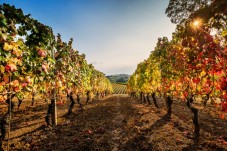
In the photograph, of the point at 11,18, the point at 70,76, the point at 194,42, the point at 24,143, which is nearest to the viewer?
the point at 194,42

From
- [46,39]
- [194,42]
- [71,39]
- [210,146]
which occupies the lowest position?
[210,146]

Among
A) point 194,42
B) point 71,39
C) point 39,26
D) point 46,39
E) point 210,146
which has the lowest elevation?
point 210,146

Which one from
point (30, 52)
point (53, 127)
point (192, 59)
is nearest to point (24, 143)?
point (53, 127)

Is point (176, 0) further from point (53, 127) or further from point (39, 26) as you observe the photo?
point (53, 127)

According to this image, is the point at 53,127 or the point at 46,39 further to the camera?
the point at 53,127

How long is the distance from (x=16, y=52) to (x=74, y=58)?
14.7 m

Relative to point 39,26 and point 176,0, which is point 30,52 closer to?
point 39,26

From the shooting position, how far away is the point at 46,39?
22.1ft

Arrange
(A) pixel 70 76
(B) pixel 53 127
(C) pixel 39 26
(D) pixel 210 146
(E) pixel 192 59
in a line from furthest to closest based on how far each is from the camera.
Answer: (A) pixel 70 76 < (B) pixel 53 127 < (D) pixel 210 146 < (C) pixel 39 26 < (E) pixel 192 59

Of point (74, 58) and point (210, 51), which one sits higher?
point (74, 58)

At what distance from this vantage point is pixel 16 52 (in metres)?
5.00

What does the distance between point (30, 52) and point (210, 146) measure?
9.65m

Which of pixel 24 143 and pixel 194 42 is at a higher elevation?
pixel 194 42

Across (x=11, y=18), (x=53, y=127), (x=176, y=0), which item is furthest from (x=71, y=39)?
(x=176, y=0)
